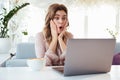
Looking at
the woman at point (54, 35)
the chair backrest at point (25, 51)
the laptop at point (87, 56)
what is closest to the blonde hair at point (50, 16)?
the woman at point (54, 35)

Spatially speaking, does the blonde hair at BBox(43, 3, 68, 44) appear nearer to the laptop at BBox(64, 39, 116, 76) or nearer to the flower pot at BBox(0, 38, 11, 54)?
the laptop at BBox(64, 39, 116, 76)

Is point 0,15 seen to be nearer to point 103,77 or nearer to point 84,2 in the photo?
point 84,2

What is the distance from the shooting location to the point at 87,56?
1261 millimetres

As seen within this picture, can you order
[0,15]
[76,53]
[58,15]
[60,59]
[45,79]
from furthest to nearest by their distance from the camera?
[0,15]
[58,15]
[60,59]
[76,53]
[45,79]

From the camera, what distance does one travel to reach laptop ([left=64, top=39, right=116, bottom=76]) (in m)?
1.22

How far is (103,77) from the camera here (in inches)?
47.9

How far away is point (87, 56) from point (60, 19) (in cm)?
97

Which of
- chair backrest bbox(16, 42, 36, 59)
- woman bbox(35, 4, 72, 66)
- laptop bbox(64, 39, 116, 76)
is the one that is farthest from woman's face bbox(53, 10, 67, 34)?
chair backrest bbox(16, 42, 36, 59)

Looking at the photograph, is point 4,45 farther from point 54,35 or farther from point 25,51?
point 54,35

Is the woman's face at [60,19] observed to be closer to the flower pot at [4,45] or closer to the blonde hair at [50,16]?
the blonde hair at [50,16]

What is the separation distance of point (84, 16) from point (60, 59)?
9.36ft

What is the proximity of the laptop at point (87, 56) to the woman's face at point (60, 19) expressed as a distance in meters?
0.93

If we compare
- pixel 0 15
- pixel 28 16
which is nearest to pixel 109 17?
pixel 28 16

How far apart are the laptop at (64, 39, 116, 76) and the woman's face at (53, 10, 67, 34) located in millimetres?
932
